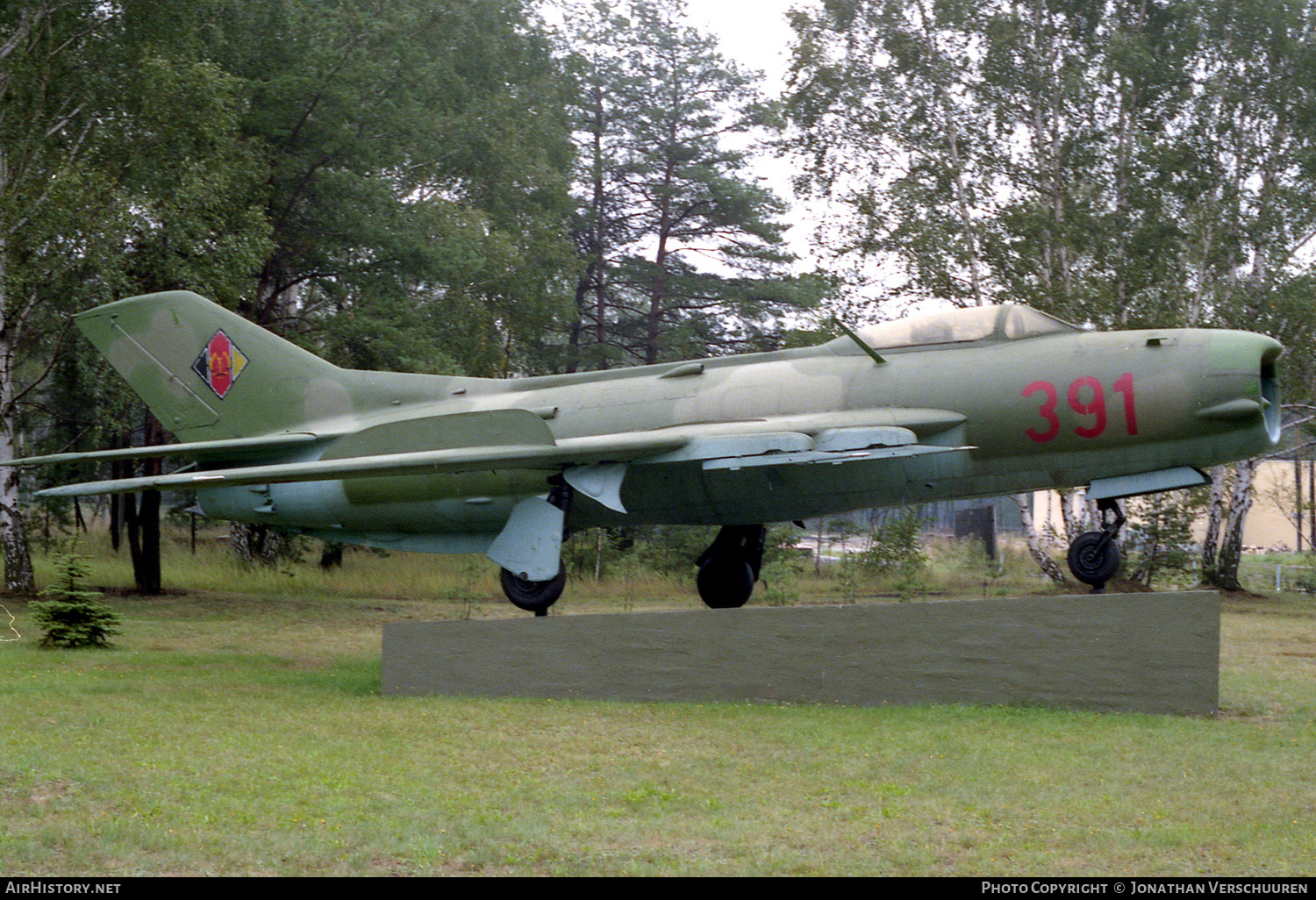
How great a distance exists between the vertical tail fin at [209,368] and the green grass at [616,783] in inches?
122

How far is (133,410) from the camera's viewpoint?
2834 centimetres

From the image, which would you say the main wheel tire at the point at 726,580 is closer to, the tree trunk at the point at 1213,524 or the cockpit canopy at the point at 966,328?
the cockpit canopy at the point at 966,328

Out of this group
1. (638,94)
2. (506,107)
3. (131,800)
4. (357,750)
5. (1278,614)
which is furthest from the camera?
(638,94)

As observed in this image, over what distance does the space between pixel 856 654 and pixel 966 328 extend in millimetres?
3414

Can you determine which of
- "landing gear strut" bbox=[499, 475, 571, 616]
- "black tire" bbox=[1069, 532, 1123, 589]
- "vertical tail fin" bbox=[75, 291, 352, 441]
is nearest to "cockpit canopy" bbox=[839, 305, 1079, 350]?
"black tire" bbox=[1069, 532, 1123, 589]

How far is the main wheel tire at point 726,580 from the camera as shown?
12875mm

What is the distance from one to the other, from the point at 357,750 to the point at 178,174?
14845 millimetres

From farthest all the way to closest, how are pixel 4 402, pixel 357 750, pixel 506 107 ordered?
pixel 506 107
pixel 4 402
pixel 357 750

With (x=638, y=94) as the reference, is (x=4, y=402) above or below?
below

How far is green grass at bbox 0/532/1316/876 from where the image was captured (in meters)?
5.44

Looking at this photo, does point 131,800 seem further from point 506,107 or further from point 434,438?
point 506,107

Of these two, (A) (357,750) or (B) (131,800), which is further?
(A) (357,750)

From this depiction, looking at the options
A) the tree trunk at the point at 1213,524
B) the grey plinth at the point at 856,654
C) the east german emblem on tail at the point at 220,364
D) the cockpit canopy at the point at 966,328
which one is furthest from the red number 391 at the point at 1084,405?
the tree trunk at the point at 1213,524

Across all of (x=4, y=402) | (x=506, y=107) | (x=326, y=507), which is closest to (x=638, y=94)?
(x=506, y=107)
